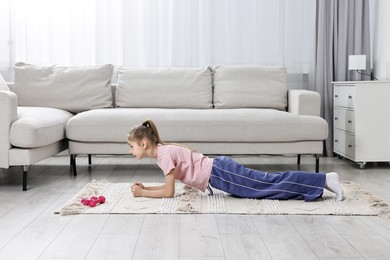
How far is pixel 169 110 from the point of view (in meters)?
4.29

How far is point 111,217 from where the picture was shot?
2719mm

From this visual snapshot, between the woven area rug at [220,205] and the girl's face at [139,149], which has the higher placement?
the girl's face at [139,149]

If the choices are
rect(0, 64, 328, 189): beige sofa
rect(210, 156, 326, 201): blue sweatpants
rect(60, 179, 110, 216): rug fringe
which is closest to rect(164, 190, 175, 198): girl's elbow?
rect(210, 156, 326, 201): blue sweatpants

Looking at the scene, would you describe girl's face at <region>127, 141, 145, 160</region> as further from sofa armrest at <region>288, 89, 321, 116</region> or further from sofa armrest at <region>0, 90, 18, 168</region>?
sofa armrest at <region>288, 89, 321, 116</region>

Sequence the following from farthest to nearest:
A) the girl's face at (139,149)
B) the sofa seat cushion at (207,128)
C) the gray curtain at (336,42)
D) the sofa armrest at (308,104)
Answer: the gray curtain at (336,42)
the sofa armrest at (308,104)
the sofa seat cushion at (207,128)
the girl's face at (139,149)

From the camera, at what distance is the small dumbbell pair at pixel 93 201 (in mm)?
2934

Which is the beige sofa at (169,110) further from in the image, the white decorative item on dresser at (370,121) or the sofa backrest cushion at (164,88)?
the white decorative item on dresser at (370,121)

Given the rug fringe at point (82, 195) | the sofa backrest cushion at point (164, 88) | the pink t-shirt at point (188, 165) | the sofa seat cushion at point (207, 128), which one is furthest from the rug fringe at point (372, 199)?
the sofa backrest cushion at point (164, 88)

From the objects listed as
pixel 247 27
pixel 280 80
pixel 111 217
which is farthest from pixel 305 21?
pixel 111 217

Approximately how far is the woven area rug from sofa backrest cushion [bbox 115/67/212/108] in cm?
147

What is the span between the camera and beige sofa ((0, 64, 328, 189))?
403cm

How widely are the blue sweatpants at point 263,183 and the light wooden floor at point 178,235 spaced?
1.07ft

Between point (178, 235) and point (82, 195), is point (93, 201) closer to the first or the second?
point (82, 195)

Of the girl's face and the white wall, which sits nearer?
the girl's face
